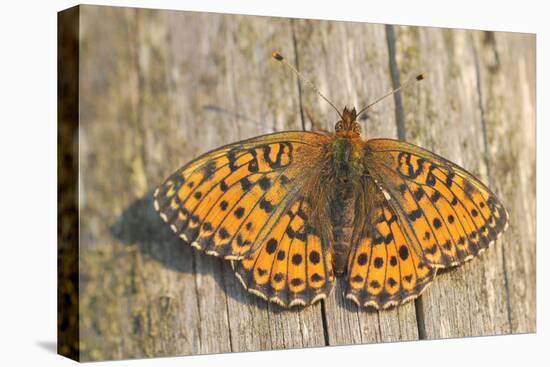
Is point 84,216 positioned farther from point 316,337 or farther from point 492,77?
point 492,77

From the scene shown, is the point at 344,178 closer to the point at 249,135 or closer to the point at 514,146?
the point at 249,135

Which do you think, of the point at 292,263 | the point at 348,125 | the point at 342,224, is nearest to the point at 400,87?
the point at 348,125

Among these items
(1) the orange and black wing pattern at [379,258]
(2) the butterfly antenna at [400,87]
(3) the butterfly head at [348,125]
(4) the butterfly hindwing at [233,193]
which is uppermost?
(2) the butterfly antenna at [400,87]

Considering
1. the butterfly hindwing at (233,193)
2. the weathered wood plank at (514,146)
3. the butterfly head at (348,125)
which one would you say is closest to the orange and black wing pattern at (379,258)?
the butterfly head at (348,125)

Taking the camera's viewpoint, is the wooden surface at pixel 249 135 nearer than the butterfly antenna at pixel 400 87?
Yes

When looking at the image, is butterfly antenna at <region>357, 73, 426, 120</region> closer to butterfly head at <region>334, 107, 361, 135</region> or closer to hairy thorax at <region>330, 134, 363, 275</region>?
butterfly head at <region>334, 107, 361, 135</region>

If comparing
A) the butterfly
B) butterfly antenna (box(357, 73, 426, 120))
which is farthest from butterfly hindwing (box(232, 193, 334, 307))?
butterfly antenna (box(357, 73, 426, 120))

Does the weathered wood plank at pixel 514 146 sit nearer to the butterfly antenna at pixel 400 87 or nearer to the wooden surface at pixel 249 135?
the wooden surface at pixel 249 135
